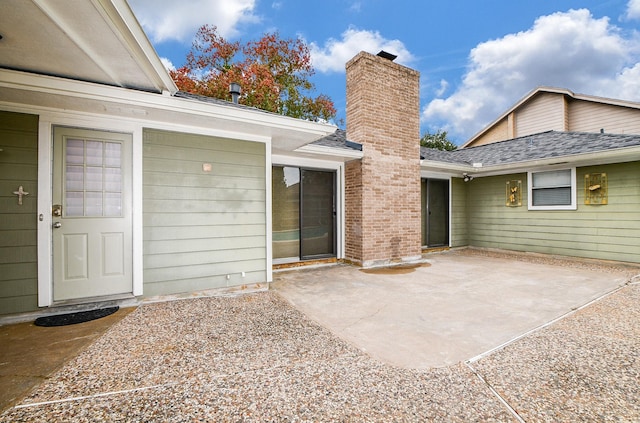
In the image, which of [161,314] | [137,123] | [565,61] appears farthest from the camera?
[565,61]

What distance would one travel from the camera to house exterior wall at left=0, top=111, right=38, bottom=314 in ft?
9.66

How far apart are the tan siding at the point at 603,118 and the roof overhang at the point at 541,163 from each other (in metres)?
8.84

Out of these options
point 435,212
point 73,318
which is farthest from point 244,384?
point 435,212

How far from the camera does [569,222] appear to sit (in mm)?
6414

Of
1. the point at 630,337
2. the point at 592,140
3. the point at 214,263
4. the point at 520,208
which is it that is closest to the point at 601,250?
the point at 520,208

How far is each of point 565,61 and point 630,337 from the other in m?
26.1

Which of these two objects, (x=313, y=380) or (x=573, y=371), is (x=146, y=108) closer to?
(x=313, y=380)

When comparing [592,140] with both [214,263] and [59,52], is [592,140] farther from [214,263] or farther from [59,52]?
[59,52]

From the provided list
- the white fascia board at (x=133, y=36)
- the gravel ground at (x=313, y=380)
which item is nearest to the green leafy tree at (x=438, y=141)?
the gravel ground at (x=313, y=380)

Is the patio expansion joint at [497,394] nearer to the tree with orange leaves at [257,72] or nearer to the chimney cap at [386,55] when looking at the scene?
the chimney cap at [386,55]

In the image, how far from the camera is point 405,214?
20.8 ft

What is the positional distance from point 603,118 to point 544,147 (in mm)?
8412

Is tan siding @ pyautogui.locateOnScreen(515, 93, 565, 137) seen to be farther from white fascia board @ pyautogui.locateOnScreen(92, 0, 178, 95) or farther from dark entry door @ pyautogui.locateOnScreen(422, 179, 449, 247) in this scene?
white fascia board @ pyautogui.locateOnScreen(92, 0, 178, 95)

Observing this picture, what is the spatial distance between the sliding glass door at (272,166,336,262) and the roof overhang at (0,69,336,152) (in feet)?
4.56
